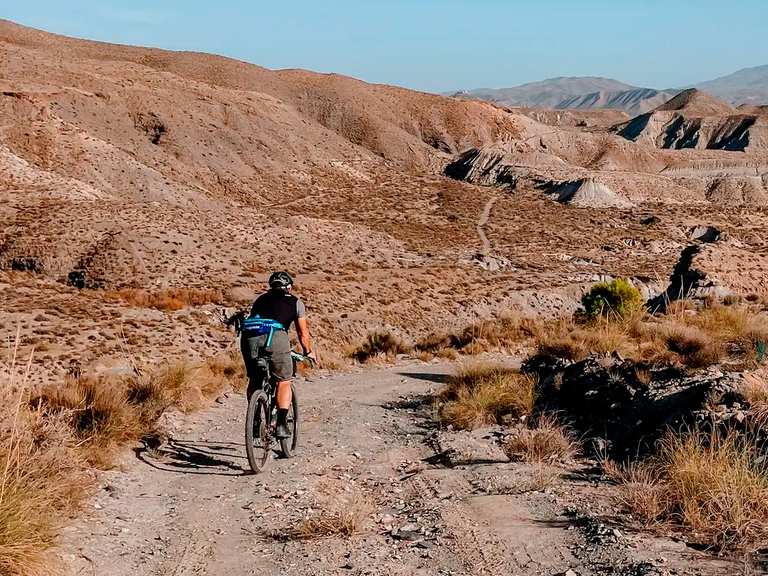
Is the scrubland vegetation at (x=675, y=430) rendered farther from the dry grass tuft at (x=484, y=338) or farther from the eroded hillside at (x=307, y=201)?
the eroded hillside at (x=307, y=201)

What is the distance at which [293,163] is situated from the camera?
76.7 metres

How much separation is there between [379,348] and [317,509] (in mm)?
15981

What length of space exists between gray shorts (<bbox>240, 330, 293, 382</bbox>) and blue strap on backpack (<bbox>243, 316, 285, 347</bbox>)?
0.05 meters

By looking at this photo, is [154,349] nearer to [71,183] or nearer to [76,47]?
[71,183]

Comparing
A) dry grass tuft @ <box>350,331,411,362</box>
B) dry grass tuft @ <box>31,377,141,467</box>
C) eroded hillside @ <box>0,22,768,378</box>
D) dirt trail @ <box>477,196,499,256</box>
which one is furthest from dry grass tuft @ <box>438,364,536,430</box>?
dirt trail @ <box>477,196,499,256</box>

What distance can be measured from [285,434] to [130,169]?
4968 cm

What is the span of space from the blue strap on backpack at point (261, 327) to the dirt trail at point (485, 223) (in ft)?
137

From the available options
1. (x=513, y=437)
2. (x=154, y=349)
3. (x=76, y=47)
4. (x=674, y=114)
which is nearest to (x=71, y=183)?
(x=154, y=349)

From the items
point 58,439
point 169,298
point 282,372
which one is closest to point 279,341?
point 282,372

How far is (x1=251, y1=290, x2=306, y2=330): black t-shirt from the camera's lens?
27.5 ft

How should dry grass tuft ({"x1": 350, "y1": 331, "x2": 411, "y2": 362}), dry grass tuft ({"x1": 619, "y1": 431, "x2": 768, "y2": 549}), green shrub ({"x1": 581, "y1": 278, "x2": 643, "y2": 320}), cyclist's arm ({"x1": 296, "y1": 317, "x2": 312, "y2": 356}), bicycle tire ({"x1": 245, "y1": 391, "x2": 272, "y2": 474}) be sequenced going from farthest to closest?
green shrub ({"x1": 581, "y1": 278, "x2": 643, "y2": 320})
dry grass tuft ({"x1": 350, "y1": 331, "x2": 411, "y2": 362})
cyclist's arm ({"x1": 296, "y1": 317, "x2": 312, "y2": 356})
bicycle tire ({"x1": 245, "y1": 391, "x2": 272, "y2": 474})
dry grass tuft ({"x1": 619, "y1": 431, "x2": 768, "y2": 549})

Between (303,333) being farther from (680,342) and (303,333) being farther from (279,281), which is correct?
(680,342)

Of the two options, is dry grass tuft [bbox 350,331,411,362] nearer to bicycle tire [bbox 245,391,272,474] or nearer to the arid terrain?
the arid terrain

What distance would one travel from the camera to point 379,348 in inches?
902
